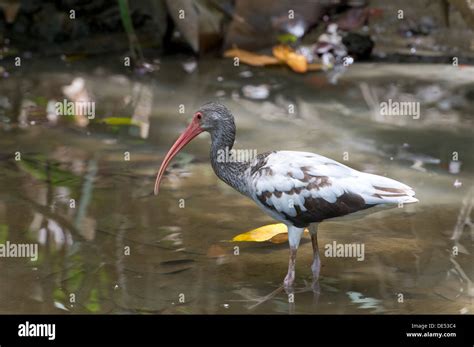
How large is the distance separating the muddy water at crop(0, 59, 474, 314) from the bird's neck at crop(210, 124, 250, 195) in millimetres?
552

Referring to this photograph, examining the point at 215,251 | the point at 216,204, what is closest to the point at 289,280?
the point at 215,251

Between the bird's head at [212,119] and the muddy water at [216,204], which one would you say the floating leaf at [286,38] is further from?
the bird's head at [212,119]

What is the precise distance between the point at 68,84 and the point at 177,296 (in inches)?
220

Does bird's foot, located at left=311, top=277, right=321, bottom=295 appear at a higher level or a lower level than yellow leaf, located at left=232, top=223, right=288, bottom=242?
lower

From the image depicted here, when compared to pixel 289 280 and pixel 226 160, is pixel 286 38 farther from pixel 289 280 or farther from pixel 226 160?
pixel 289 280

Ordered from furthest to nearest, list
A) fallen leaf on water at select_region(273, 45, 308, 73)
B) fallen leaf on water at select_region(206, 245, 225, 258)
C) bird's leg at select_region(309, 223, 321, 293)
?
1. fallen leaf on water at select_region(273, 45, 308, 73)
2. fallen leaf on water at select_region(206, 245, 225, 258)
3. bird's leg at select_region(309, 223, 321, 293)

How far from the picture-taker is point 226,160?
6250 millimetres

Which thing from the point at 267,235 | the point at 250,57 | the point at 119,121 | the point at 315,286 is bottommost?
the point at 315,286

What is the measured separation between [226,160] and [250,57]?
18.1ft

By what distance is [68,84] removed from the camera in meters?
10.9

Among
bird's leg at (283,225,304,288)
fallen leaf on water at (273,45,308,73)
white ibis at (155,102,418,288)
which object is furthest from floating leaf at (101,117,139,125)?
bird's leg at (283,225,304,288)

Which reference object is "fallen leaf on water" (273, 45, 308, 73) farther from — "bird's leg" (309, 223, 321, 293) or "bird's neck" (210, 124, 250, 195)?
"bird's leg" (309, 223, 321, 293)

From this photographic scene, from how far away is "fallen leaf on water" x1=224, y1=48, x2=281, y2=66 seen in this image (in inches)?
450
